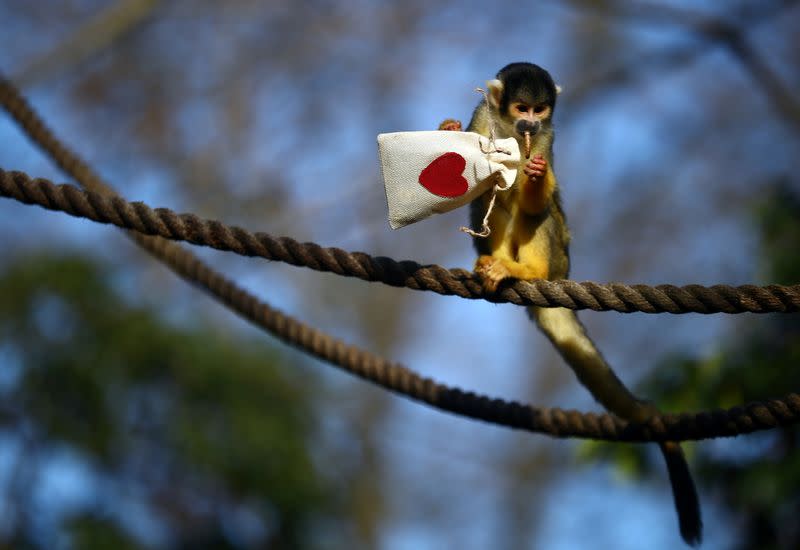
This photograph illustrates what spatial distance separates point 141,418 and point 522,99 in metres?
4.49

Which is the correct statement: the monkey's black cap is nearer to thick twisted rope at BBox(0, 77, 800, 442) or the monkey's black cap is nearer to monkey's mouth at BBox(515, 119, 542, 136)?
monkey's mouth at BBox(515, 119, 542, 136)

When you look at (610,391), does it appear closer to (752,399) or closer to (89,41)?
(752,399)

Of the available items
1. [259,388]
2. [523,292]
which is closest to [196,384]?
[259,388]

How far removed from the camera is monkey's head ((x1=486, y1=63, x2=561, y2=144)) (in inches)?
105

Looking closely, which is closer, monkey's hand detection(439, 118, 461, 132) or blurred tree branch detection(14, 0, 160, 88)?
monkey's hand detection(439, 118, 461, 132)

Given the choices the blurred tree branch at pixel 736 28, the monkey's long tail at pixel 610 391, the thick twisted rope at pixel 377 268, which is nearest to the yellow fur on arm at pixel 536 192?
the thick twisted rope at pixel 377 268

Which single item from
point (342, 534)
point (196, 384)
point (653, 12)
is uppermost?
point (653, 12)

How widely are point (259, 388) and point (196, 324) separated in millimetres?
715

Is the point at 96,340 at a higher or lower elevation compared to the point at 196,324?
lower

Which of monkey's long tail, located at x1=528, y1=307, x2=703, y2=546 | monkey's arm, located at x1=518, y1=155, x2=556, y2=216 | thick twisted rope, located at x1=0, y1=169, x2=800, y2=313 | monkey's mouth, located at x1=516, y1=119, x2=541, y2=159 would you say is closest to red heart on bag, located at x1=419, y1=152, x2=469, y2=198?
thick twisted rope, located at x1=0, y1=169, x2=800, y2=313

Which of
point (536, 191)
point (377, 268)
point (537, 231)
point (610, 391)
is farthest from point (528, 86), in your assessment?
point (610, 391)

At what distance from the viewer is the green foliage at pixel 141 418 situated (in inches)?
239

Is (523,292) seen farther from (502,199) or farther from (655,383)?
(655,383)

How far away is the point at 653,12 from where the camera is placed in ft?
21.3
